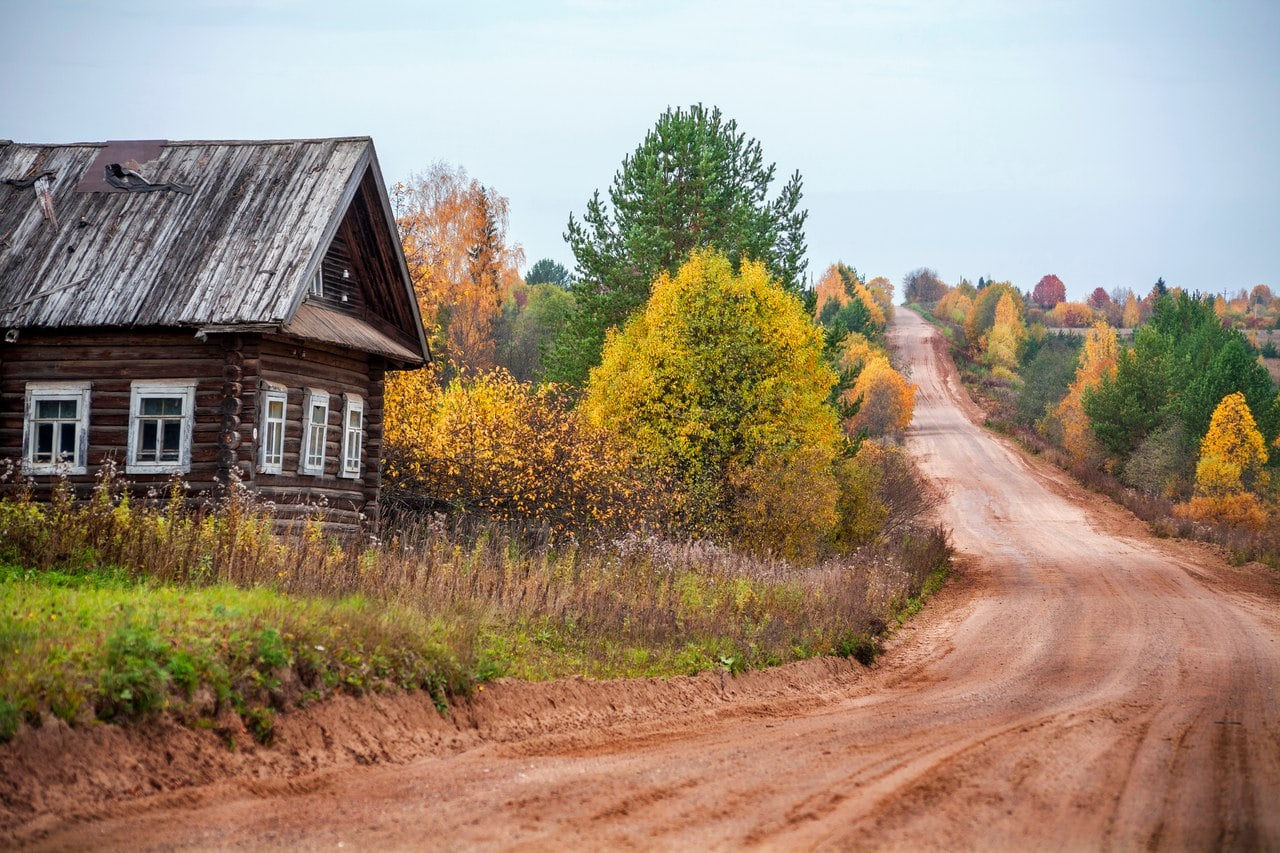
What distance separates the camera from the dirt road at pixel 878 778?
702 cm

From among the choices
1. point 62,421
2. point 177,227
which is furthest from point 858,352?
Answer: point 62,421

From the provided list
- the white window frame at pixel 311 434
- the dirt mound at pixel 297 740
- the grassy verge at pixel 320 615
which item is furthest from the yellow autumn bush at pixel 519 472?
the dirt mound at pixel 297 740

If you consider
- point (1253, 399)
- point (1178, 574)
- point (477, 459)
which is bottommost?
point (1178, 574)

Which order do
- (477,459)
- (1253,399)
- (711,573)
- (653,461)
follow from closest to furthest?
(711,573)
(477,459)
(653,461)
(1253,399)

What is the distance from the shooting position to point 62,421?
1962 centimetres

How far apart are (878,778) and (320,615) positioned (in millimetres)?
4724

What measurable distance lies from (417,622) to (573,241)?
30008 millimetres

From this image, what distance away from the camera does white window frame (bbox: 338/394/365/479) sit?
22062 mm

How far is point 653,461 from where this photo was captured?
27547mm

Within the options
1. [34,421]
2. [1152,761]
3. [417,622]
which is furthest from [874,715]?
[34,421]

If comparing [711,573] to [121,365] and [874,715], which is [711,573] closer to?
[874,715]

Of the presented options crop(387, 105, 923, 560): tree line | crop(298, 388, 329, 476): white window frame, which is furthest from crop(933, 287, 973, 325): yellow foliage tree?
crop(298, 388, 329, 476): white window frame

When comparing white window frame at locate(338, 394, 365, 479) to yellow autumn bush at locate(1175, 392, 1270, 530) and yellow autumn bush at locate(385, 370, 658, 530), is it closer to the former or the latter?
yellow autumn bush at locate(385, 370, 658, 530)

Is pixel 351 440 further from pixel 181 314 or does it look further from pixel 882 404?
pixel 882 404
